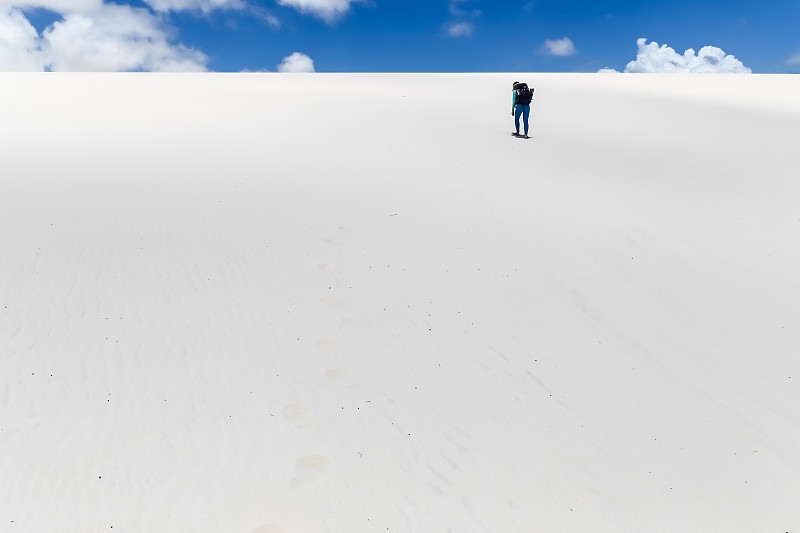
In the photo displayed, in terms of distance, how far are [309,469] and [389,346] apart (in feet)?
4.44

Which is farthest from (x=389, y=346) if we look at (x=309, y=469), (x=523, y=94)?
(x=523, y=94)

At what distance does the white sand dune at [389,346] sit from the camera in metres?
2.58

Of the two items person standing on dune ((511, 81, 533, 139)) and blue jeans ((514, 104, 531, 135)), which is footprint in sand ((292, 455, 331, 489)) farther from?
blue jeans ((514, 104, 531, 135))

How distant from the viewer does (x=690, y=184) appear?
8.67 metres

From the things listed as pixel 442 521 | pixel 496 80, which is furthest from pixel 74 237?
pixel 496 80

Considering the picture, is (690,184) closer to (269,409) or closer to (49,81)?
(269,409)

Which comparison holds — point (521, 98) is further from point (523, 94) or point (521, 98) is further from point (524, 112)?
point (524, 112)

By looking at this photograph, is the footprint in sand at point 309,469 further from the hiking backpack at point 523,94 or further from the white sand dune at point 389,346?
the hiking backpack at point 523,94

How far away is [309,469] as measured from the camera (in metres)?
2.69

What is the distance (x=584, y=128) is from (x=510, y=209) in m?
8.31

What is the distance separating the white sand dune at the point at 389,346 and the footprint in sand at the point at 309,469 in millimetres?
16

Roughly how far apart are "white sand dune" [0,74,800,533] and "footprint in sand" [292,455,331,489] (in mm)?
16

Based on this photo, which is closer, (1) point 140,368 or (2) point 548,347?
(1) point 140,368

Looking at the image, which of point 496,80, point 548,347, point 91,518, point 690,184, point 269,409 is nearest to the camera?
point 91,518
